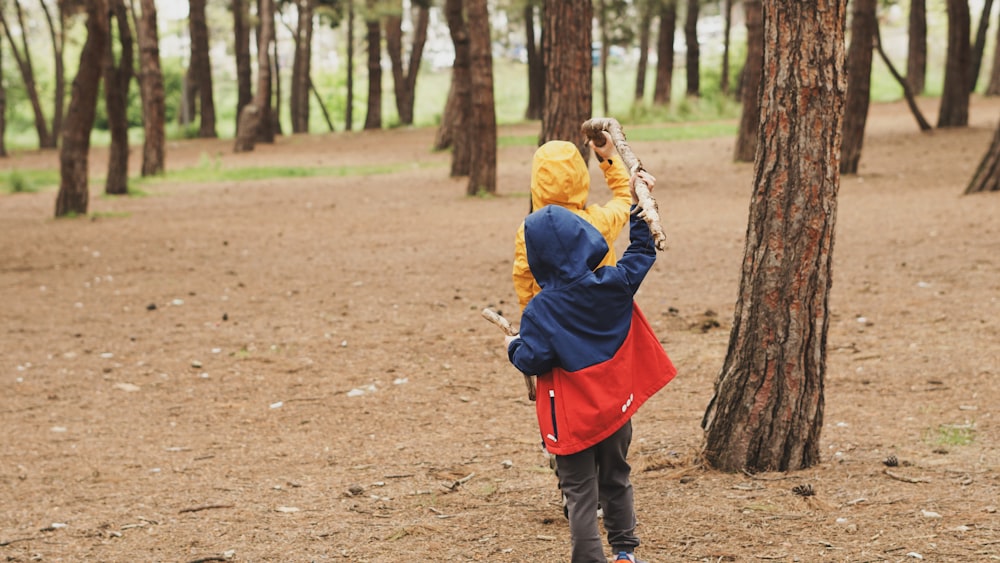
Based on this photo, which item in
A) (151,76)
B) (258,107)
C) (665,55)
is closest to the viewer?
(151,76)

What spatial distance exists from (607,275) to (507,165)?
21.3 metres

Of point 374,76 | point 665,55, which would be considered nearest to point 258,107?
point 374,76

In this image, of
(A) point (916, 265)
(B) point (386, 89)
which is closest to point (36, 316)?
(A) point (916, 265)

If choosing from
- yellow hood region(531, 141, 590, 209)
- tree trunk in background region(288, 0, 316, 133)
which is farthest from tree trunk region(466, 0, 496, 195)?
tree trunk in background region(288, 0, 316, 133)

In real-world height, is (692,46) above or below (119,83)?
above

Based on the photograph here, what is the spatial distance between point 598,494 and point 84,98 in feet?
47.4

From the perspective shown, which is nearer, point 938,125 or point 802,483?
point 802,483

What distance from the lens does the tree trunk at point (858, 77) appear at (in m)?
18.1

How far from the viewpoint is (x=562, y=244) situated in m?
3.93

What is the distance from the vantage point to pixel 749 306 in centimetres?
533

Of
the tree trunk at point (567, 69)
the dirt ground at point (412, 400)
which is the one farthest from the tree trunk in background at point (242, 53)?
the tree trunk at point (567, 69)

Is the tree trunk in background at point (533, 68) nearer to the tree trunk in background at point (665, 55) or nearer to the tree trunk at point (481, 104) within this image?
the tree trunk in background at point (665, 55)

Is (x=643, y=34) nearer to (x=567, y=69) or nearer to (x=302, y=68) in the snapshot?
(x=302, y=68)

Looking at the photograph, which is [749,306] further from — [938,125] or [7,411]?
[938,125]
